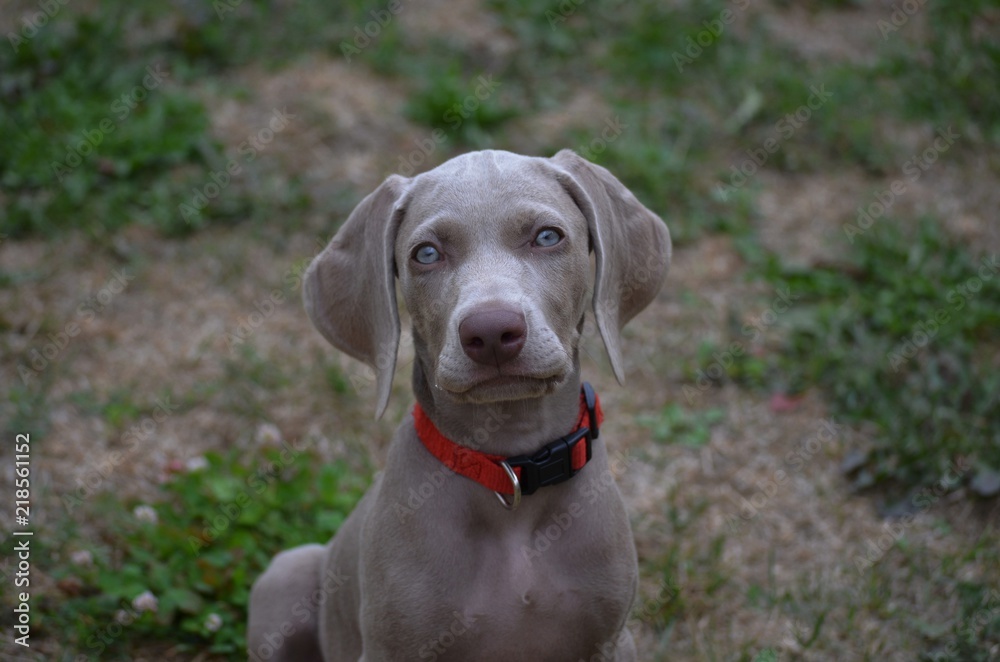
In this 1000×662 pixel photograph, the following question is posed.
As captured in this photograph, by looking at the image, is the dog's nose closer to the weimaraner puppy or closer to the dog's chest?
the weimaraner puppy

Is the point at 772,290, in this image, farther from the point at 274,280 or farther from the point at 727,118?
the point at 274,280

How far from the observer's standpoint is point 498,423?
2.75 m

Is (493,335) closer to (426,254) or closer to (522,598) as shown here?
(426,254)

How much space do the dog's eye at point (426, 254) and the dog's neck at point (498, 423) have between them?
0.36 meters

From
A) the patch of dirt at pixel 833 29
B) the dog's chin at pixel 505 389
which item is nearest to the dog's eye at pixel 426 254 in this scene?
the dog's chin at pixel 505 389

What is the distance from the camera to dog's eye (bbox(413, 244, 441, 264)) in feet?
8.90

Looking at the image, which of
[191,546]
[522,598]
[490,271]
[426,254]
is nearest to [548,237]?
[490,271]

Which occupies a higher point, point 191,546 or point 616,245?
point 616,245

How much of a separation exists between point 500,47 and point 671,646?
474 cm

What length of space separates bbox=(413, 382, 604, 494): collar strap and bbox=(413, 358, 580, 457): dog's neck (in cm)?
3

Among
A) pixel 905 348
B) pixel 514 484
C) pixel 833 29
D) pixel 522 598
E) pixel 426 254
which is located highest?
pixel 426 254

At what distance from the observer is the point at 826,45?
23.9ft

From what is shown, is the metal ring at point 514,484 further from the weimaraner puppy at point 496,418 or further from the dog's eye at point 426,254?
the dog's eye at point 426,254

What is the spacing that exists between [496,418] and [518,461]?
0.48 ft
